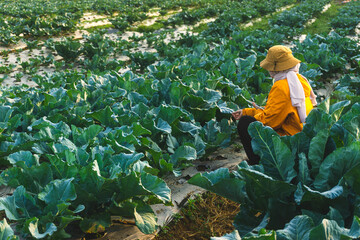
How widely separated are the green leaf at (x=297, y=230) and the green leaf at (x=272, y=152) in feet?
1.70

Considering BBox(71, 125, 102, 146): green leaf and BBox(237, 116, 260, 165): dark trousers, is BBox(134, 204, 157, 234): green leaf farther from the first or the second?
BBox(237, 116, 260, 165): dark trousers

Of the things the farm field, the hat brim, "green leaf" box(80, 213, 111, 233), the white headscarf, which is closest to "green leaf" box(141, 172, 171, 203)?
the farm field

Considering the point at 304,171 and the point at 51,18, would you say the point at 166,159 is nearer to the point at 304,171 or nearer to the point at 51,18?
the point at 304,171

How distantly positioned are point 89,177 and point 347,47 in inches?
315

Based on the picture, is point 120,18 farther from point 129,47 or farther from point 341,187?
point 341,187

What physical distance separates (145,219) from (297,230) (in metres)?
1.23

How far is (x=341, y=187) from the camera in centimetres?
211

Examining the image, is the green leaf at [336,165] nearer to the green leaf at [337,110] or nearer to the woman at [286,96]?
Result: the green leaf at [337,110]

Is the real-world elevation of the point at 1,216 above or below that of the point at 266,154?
below

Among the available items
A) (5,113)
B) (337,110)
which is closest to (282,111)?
(337,110)

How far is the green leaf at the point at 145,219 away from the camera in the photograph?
2.56m

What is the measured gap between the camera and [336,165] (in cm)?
228

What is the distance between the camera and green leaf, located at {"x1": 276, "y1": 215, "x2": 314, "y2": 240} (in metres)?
1.88

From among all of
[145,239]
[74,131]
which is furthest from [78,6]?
[145,239]
